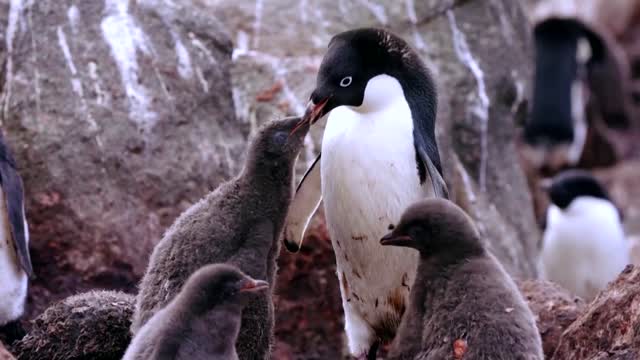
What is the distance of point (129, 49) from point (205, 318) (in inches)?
152

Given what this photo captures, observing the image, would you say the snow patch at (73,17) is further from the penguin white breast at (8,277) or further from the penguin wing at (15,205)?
the penguin white breast at (8,277)

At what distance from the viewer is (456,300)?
5.23 meters

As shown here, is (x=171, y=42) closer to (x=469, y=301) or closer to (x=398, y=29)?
(x=398, y=29)

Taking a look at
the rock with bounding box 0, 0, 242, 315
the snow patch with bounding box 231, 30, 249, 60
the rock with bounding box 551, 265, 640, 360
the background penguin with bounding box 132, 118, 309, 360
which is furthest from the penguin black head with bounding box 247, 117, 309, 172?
the snow patch with bounding box 231, 30, 249, 60

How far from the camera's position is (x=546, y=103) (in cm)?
2006

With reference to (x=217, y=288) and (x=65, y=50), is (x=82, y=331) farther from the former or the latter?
(x=65, y=50)

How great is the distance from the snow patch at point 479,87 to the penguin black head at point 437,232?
4.34 metres

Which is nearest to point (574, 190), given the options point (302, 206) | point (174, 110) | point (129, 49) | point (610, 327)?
point (174, 110)

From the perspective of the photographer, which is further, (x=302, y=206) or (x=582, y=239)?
(x=582, y=239)

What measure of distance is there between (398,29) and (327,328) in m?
2.44

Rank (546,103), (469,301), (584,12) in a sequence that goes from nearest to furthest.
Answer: (469,301) → (546,103) → (584,12)

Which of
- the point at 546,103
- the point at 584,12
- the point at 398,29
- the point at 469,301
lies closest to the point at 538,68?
the point at 546,103

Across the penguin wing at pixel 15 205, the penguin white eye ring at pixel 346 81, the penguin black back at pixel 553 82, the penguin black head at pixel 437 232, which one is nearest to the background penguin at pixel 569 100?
the penguin black back at pixel 553 82

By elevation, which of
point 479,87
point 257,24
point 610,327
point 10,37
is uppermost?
point 10,37
